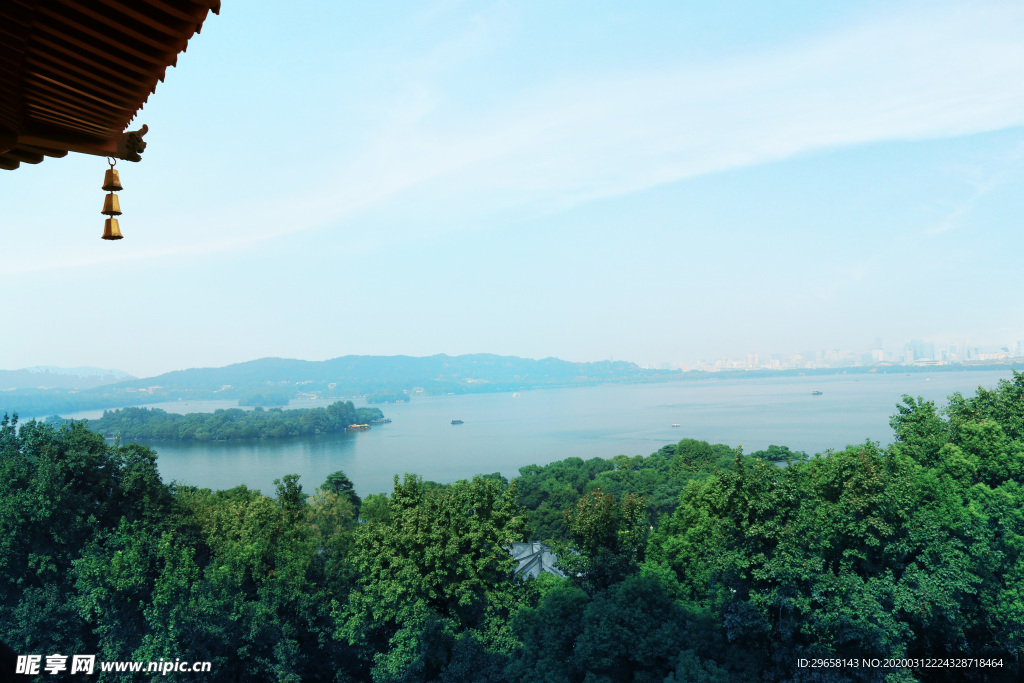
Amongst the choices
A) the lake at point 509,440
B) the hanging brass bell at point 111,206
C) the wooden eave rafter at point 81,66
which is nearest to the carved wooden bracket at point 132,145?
the wooden eave rafter at point 81,66

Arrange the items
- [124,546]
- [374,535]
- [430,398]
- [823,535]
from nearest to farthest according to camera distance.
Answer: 1. [823,535]
2. [374,535]
3. [124,546]
4. [430,398]

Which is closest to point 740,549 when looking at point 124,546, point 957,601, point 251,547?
point 957,601

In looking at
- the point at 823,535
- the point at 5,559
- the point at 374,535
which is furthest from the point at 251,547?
the point at 823,535

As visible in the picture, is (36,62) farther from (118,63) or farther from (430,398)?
(430,398)

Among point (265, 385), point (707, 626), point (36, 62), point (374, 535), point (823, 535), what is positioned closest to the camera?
point (36, 62)

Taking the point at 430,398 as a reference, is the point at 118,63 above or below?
above

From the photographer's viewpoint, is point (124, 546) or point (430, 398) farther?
point (430, 398)
